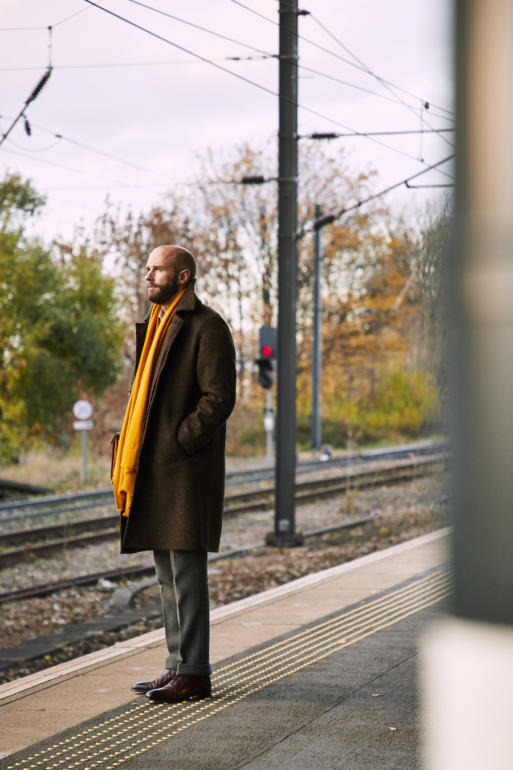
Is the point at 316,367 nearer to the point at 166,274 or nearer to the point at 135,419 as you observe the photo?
the point at 166,274

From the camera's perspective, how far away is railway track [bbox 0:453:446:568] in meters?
12.5

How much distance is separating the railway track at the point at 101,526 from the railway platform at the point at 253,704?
1.78 metres

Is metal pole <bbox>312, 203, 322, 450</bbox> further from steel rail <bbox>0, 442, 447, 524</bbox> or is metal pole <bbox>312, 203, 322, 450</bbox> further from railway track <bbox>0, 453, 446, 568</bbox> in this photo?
railway track <bbox>0, 453, 446, 568</bbox>

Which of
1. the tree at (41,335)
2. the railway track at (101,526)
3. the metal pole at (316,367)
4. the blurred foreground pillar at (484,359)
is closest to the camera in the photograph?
the blurred foreground pillar at (484,359)

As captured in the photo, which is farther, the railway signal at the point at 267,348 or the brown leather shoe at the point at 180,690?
the railway signal at the point at 267,348

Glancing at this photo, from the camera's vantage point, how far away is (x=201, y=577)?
4.80 metres

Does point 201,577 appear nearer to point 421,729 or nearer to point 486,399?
point 421,729

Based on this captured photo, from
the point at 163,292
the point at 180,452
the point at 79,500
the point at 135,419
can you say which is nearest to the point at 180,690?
the point at 180,452

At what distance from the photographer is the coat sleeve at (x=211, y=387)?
4656 mm

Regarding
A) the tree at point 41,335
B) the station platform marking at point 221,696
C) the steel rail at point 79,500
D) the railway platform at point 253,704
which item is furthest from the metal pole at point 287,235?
the tree at point 41,335

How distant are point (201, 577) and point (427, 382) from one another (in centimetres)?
305

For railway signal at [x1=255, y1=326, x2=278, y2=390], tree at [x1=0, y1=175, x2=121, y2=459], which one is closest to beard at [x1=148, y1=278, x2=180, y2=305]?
railway signal at [x1=255, y1=326, x2=278, y2=390]

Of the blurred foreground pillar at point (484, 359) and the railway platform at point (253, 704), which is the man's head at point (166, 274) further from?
the blurred foreground pillar at point (484, 359)

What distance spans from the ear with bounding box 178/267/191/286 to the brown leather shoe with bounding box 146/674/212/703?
65.4 inches
